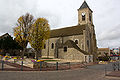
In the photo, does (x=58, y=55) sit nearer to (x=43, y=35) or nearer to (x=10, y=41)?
(x=43, y=35)

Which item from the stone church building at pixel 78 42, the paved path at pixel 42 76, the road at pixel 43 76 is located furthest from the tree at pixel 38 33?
the paved path at pixel 42 76

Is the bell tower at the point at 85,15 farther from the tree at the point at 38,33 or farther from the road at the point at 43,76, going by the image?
the road at the point at 43,76

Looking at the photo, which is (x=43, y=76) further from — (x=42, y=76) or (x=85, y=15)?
(x=85, y=15)

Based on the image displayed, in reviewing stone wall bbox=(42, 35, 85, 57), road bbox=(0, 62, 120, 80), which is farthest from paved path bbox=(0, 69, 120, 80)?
stone wall bbox=(42, 35, 85, 57)

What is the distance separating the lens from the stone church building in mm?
28922

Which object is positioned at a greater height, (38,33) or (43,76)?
(38,33)

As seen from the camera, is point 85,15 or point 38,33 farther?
point 85,15

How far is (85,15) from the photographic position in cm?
3772

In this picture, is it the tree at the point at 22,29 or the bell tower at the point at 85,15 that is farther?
the bell tower at the point at 85,15

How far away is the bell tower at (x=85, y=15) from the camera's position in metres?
37.2

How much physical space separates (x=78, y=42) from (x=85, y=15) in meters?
12.4

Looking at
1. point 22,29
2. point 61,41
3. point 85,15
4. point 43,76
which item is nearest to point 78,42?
point 61,41

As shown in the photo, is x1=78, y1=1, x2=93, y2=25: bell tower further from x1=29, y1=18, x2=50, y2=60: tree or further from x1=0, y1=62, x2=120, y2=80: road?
x1=0, y1=62, x2=120, y2=80: road

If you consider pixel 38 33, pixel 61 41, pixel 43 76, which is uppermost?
pixel 38 33
